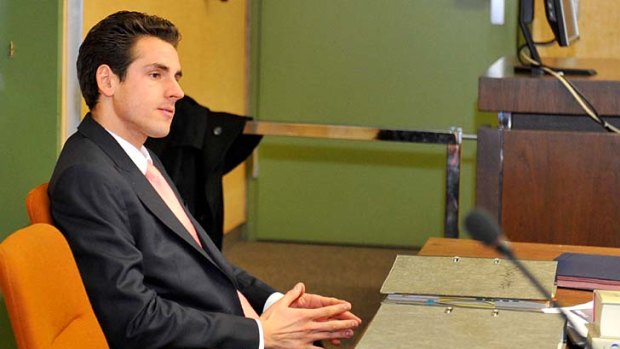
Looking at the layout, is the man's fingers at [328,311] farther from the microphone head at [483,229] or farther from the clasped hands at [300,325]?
the microphone head at [483,229]

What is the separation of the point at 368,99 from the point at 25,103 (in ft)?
9.60

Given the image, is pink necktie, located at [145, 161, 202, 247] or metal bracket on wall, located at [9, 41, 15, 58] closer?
pink necktie, located at [145, 161, 202, 247]

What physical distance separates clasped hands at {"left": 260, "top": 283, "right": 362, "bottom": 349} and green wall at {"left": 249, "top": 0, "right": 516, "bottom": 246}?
3690 mm

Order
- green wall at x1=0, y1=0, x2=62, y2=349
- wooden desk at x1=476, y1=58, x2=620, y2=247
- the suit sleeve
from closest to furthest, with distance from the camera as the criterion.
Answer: the suit sleeve
wooden desk at x1=476, y1=58, x2=620, y2=247
green wall at x1=0, y1=0, x2=62, y2=349

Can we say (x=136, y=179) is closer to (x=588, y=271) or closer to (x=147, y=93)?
(x=147, y=93)

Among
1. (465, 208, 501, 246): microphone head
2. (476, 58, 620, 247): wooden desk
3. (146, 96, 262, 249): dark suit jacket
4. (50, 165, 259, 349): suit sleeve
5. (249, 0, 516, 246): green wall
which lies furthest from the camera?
(249, 0, 516, 246): green wall

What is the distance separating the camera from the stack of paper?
2206mm

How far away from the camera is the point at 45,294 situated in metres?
1.75

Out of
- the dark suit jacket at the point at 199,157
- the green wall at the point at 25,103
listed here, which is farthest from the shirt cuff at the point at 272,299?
the dark suit jacket at the point at 199,157

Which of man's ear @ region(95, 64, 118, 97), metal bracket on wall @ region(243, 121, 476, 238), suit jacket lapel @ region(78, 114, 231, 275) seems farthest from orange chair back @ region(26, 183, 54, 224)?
metal bracket on wall @ region(243, 121, 476, 238)

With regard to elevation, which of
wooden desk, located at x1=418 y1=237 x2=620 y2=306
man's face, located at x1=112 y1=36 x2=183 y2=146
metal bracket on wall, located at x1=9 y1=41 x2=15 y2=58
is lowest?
wooden desk, located at x1=418 y1=237 x2=620 y2=306

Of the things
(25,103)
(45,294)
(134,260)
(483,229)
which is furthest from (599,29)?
(483,229)

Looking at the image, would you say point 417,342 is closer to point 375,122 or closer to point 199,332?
point 199,332

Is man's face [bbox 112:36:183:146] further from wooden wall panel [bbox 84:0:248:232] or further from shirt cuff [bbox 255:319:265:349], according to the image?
wooden wall panel [bbox 84:0:248:232]
